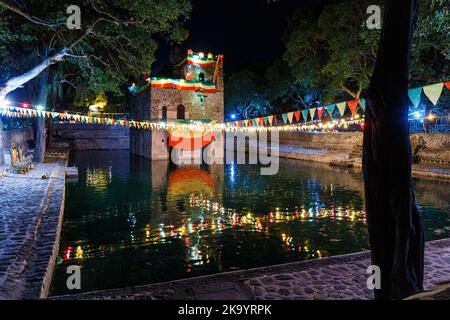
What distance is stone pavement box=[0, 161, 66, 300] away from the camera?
4.95 metres

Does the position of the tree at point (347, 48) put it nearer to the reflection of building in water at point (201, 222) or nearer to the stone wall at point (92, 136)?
the reflection of building in water at point (201, 222)

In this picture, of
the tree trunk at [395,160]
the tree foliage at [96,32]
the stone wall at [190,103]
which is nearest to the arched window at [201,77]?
the stone wall at [190,103]

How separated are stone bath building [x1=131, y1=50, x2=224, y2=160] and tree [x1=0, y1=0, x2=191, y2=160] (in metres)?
9.65

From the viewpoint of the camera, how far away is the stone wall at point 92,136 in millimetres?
38188

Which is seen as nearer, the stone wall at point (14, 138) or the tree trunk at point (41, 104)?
the tree trunk at point (41, 104)

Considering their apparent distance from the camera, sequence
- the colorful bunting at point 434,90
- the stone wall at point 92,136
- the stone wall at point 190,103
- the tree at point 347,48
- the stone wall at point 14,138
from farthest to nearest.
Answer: the stone wall at point 92,136
the stone wall at point 190,103
the stone wall at point 14,138
the tree at point 347,48
the colorful bunting at point 434,90

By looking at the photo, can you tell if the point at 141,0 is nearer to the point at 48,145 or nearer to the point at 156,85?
the point at 156,85

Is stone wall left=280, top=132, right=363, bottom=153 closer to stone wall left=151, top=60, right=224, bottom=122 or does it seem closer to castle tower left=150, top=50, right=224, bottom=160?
castle tower left=150, top=50, right=224, bottom=160

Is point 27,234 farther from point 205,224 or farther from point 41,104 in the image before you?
point 41,104

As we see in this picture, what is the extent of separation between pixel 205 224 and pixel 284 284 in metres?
5.40

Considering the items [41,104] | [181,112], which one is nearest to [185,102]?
[181,112]

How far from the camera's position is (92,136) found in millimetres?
39281

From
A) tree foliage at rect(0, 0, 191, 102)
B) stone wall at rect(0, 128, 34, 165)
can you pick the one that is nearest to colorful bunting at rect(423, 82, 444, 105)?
tree foliage at rect(0, 0, 191, 102)

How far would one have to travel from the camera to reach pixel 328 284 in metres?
5.07
